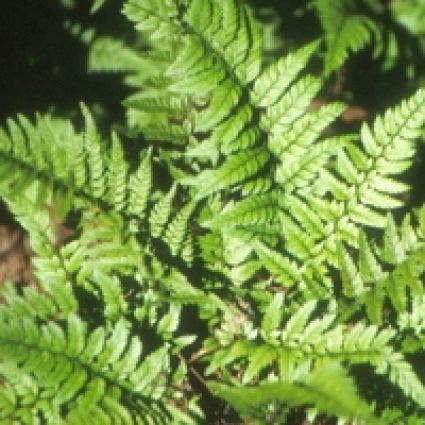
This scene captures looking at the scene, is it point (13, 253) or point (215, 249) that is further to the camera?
point (13, 253)

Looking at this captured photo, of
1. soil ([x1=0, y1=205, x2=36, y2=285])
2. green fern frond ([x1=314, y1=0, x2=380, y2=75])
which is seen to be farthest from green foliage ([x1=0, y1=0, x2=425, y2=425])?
soil ([x1=0, y1=205, x2=36, y2=285])

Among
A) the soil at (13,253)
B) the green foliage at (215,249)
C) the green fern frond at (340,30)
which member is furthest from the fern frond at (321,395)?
the soil at (13,253)

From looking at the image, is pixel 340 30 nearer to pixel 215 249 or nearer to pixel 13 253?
pixel 215 249

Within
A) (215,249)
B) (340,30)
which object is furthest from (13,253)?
(340,30)

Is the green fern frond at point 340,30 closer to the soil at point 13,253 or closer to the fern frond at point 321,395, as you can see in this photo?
the fern frond at point 321,395

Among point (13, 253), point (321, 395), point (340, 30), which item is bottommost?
point (13, 253)

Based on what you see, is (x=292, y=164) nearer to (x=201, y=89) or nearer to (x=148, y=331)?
(x=201, y=89)

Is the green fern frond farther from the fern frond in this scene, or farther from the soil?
the soil

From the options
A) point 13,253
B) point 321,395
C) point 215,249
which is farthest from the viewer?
point 13,253

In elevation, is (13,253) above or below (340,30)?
below
